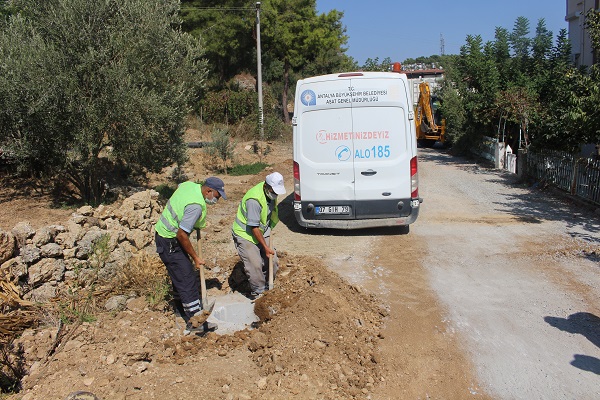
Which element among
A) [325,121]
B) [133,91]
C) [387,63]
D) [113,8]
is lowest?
[325,121]

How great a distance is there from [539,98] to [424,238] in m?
10.8

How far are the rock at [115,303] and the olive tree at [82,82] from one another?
5.17m

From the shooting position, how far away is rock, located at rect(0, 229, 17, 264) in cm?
550

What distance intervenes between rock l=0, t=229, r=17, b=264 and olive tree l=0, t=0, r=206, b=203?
179 inches

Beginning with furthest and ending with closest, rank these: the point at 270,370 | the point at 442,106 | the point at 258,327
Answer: the point at 442,106 → the point at 258,327 → the point at 270,370

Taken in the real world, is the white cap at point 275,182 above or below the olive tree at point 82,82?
below

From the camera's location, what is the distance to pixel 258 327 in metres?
5.21

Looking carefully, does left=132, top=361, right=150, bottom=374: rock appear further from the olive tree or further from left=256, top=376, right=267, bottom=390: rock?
the olive tree

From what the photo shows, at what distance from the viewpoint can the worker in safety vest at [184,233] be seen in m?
5.05

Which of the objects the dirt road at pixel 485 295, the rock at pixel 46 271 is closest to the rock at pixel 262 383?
the dirt road at pixel 485 295

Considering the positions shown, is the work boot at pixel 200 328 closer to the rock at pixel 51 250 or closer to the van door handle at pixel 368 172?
the rock at pixel 51 250

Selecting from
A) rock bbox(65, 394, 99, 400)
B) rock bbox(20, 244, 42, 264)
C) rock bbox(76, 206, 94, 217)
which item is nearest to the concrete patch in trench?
rock bbox(65, 394, 99, 400)

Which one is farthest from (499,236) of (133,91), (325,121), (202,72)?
(202,72)

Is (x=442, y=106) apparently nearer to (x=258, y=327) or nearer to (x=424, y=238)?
(x=424, y=238)
